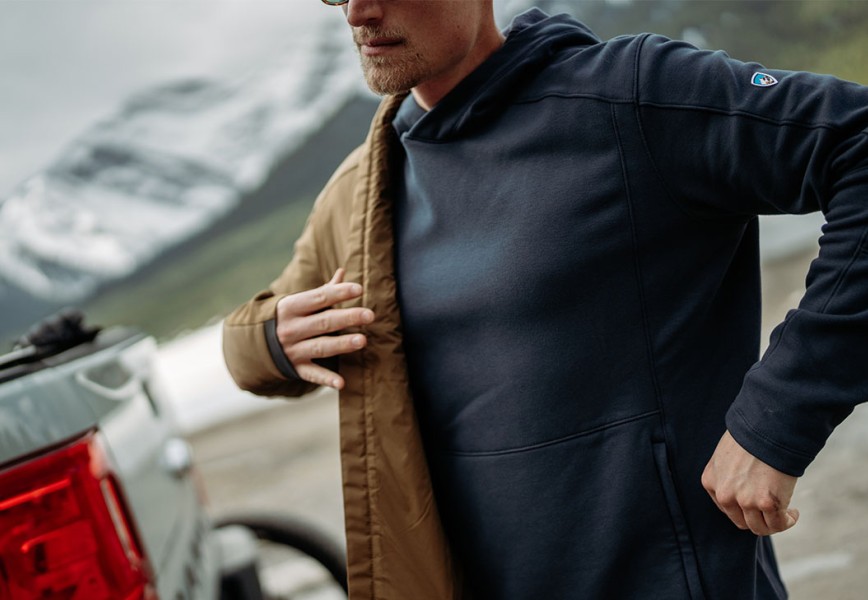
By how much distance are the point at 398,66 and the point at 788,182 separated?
0.61 metres

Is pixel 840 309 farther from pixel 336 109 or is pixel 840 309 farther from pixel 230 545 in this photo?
pixel 336 109

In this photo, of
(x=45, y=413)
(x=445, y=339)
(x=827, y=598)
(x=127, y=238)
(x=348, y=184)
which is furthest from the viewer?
(x=127, y=238)

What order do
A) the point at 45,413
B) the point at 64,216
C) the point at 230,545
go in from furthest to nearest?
the point at 64,216 → the point at 230,545 → the point at 45,413

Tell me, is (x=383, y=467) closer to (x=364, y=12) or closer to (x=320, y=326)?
(x=320, y=326)

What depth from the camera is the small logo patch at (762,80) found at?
112 centimetres

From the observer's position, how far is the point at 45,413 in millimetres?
1212

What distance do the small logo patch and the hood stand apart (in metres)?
0.31

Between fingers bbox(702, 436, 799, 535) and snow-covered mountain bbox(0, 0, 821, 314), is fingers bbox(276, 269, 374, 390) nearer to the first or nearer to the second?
fingers bbox(702, 436, 799, 535)

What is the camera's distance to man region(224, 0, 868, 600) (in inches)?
43.6

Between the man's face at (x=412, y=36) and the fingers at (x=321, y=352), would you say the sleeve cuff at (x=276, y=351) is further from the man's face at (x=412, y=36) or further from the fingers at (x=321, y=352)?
the man's face at (x=412, y=36)

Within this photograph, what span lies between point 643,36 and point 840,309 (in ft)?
1.56

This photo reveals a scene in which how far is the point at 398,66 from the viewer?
1.36m

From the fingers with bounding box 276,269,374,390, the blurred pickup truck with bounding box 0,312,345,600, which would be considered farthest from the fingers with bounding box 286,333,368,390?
the blurred pickup truck with bounding box 0,312,345,600

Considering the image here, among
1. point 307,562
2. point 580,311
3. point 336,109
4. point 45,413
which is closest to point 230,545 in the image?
point 45,413
